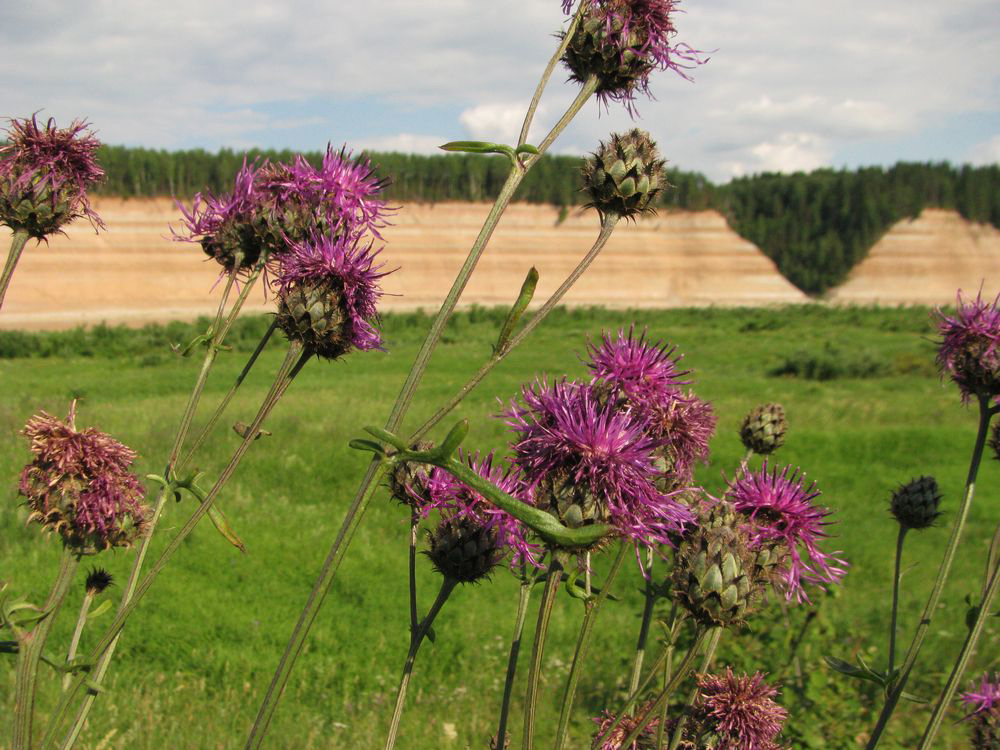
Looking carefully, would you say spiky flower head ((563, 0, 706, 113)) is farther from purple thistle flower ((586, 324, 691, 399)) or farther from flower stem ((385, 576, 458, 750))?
flower stem ((385, 576, 458, 750))

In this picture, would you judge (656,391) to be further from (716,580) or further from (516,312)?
(516,312)

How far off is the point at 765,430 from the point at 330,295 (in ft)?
7.51

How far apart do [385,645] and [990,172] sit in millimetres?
69170

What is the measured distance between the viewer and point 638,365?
185cm

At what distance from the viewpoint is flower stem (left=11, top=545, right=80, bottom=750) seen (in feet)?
4.76

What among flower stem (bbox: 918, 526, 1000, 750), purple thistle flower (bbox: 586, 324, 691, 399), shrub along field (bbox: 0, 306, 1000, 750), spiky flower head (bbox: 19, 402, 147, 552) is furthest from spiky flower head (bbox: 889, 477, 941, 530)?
spiky flower head (bbox: 19, 402, 147, 552)

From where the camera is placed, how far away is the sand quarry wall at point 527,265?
4184cm

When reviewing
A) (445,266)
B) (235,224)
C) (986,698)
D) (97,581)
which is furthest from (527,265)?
(97,581)

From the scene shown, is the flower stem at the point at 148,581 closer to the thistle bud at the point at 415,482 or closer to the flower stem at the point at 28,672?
the flower stem at the point at 28,672

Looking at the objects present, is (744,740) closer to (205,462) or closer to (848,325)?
(205,462)

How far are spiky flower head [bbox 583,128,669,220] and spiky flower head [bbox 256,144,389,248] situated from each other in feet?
1.69

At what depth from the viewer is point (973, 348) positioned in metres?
2.53

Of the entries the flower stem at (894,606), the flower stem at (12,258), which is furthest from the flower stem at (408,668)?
the flower stem at (894,606)

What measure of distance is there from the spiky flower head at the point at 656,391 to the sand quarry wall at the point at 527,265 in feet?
133
